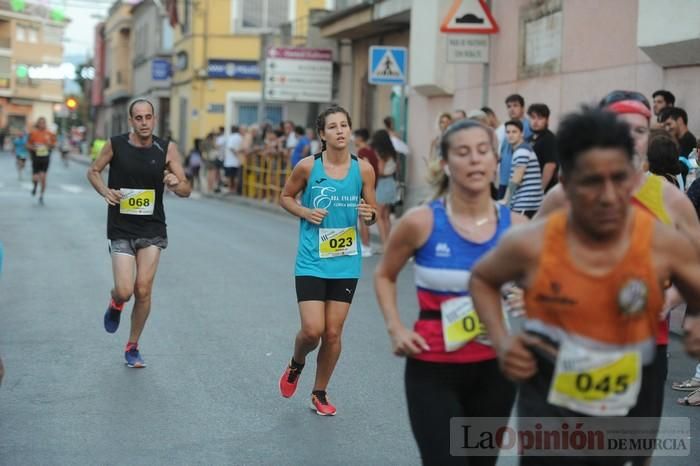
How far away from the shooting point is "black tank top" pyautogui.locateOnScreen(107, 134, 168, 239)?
8.79 meters

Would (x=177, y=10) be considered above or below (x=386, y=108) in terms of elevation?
above

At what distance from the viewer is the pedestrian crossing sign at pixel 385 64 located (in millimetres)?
20672

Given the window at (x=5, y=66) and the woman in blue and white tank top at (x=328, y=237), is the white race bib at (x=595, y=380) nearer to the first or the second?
the woman in blue and white tank top at (x=328, y=237)

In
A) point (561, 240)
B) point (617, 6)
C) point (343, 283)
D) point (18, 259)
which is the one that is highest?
point (617, 6)

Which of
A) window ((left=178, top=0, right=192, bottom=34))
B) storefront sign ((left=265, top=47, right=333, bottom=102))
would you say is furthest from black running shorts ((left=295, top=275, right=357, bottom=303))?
window ((left=178, top=0, right=192, bottom=34))

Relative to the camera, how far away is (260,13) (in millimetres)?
46312

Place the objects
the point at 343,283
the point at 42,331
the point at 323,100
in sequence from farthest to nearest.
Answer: the point at 323,100
the point at 42,331
the point at 343,283

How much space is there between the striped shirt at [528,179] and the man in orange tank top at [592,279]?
28.2 ft

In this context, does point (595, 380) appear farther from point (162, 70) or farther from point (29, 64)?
point (29, 64)

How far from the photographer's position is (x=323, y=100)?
108 feet

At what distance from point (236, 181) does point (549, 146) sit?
21.7m

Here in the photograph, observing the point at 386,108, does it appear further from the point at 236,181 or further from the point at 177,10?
the point at 177,10

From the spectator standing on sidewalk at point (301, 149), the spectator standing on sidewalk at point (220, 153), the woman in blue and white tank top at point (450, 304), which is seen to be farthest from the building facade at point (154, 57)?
the woman in blue and white tank top at point (450, 304)

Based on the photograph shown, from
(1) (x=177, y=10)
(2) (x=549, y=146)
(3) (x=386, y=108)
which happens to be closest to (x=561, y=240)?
(2) (x=549, y=146)
